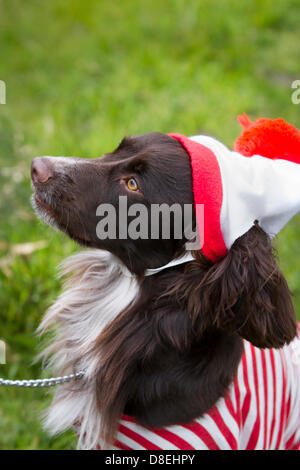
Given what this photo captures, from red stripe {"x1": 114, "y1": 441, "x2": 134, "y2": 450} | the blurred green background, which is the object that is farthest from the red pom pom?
the blurred green background

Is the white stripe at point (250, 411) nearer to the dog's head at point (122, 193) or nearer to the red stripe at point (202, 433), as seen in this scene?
the red stripe at point (202, 433)

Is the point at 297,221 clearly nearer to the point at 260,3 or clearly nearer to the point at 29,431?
the point at 29,431

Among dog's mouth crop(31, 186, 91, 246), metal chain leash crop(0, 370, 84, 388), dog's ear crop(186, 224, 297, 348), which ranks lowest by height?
metal chain leash crop(0, 370, 84, 388)

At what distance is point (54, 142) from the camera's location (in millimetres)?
4012

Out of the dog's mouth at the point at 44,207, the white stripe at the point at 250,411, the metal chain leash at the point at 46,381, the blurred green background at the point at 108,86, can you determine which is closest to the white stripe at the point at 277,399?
the white stripe at the point at 250,411

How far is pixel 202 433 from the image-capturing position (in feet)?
6.26

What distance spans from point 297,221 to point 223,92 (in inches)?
60.7

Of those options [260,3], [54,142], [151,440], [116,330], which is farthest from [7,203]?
[260,3]

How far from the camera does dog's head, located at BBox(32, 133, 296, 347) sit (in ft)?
5.62

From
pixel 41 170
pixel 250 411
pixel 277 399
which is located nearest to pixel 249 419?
pixel 250 411

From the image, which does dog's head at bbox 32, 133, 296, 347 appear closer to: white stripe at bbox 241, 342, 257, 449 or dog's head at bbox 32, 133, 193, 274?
dog's head at bbox 32, 133, 193, 274

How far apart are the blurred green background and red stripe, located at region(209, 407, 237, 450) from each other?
1166mm

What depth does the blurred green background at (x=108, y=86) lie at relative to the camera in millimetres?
3176

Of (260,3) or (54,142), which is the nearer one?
(54,142)
